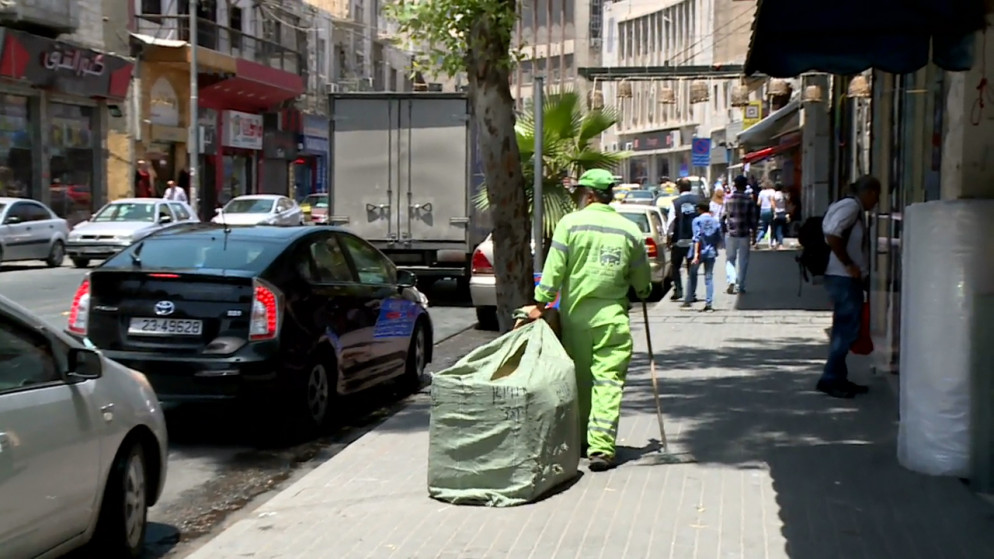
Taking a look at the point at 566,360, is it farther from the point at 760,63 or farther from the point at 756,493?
→ the point at 760,63

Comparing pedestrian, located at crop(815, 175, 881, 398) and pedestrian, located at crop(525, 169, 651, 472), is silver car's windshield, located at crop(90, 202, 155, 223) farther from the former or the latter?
pedestrian, located at crop(525, 169, 651, 472)

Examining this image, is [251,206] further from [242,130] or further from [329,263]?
[329,263]

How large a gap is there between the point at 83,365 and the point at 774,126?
30297mm

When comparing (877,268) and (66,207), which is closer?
(877,268)

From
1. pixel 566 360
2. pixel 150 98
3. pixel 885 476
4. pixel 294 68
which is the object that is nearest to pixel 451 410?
pixel 566 360

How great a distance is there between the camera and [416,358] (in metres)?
11.7

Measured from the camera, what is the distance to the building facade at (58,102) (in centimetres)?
3192

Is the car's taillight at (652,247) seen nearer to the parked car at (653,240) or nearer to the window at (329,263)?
the parked car at (653,240)

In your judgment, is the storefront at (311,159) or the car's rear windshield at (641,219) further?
the storefront at (311,159)

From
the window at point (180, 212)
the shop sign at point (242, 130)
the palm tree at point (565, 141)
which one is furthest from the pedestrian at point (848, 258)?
the shop sign at point (242, 130)

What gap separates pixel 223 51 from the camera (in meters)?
42.8

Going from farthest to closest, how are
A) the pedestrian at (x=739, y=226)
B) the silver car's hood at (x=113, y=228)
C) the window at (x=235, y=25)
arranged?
the window at (x=235, y=25) < the silver car's hood at (x=113, y=228) < the pedestrian at (x=739, y=226)

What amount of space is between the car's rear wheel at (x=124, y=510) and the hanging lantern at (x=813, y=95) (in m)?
20.6

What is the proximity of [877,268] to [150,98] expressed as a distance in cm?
3184
